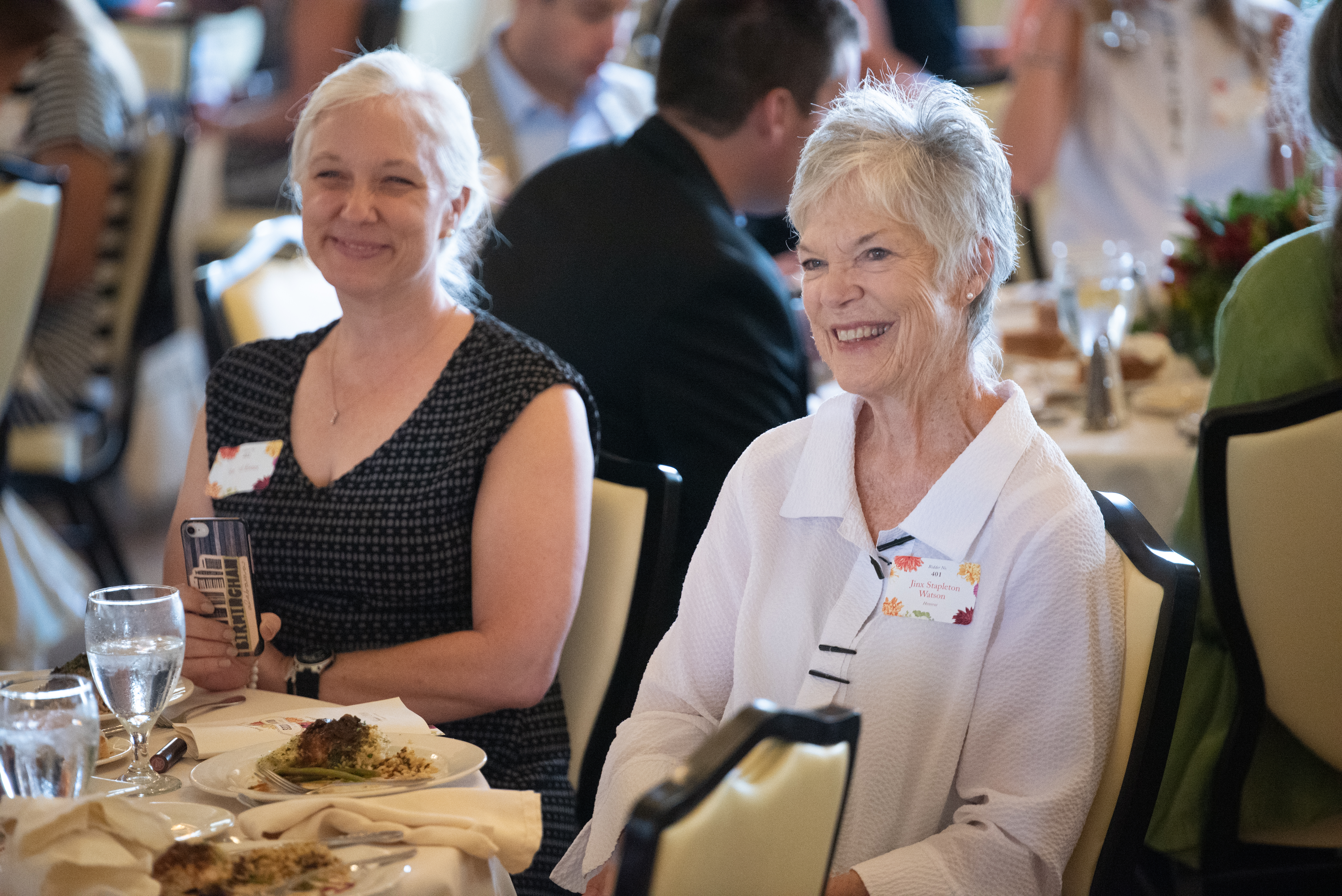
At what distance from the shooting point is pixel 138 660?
4.32 ft

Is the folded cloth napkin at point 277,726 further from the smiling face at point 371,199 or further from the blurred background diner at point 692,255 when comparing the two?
the smiling face at point 371,199

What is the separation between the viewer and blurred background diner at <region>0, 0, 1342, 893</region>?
204 centimetres

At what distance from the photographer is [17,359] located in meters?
3.53

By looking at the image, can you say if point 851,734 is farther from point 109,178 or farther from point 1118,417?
point 109,178

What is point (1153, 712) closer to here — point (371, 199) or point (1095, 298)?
point (371, 199)

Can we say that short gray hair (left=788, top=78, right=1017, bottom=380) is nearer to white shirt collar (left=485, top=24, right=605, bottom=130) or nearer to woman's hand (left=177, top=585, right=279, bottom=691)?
woman's hand (left=177, top=585, right=279, bottom=691)

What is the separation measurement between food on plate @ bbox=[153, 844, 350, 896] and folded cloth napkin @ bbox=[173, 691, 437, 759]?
0.94ft

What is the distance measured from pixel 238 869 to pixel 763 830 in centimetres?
45

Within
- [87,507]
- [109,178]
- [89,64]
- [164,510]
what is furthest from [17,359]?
[164,510]

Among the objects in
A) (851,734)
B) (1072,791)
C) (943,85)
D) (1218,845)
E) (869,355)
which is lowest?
(1218,845)

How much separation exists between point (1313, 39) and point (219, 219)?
203 inches

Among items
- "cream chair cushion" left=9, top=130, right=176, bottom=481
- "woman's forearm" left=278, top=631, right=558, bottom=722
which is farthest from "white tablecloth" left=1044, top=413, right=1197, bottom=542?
"cream chair cushion" left=9, top=130, right=176, bottom=481

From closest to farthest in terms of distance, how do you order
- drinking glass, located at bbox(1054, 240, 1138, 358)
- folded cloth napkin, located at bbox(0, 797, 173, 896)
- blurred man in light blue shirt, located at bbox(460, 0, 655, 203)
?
folded cloth napkin, located at bbox(0, 797, 173, 896), drinking glass, located at bbox(1054, 240, 1138, 358), blurred man in light blue shirt, located at bbox(460, 0, 655, 203)

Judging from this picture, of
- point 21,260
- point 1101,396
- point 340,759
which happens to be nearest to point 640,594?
point 340,759
